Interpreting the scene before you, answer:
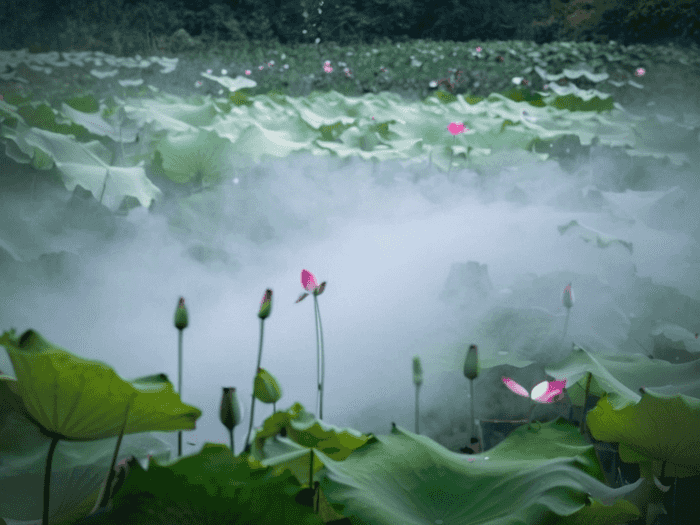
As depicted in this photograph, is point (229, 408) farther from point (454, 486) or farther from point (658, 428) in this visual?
point (658, 428)

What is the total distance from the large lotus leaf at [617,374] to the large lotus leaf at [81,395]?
51 centimetres

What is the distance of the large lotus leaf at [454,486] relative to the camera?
438mm

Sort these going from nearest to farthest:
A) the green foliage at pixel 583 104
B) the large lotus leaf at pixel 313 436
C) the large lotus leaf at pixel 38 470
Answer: the large lotus leaf at pixel 38 470
the large lotus leaf at pixel 313 436
the green foliage at pixel 583 104

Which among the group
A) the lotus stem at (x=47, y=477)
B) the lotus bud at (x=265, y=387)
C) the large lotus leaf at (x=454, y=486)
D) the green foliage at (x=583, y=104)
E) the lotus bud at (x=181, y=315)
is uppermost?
the lotus stem at (x=47, y=477)

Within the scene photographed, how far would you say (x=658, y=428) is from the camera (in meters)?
0.53

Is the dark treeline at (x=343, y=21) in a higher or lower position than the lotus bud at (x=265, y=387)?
higher

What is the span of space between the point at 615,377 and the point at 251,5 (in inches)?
473

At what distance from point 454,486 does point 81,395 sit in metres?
0.32

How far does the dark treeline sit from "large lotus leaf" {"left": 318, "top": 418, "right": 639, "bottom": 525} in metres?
8.49

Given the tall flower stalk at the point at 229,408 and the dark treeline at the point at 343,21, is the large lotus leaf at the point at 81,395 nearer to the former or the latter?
the tall flower stalk at the point at 229,408

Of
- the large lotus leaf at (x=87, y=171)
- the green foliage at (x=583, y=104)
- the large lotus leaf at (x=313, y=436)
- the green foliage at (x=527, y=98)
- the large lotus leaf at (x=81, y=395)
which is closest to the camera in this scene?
the large lotus leaf at (x=81, y=395)

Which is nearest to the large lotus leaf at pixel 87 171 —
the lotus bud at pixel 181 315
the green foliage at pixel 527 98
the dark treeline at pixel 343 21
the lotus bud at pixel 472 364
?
the lotus bud at pixel 181 315

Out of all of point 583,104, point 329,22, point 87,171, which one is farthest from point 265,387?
point 329,22

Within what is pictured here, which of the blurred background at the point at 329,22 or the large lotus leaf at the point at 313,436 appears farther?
the blurred background at the point at 329,22
